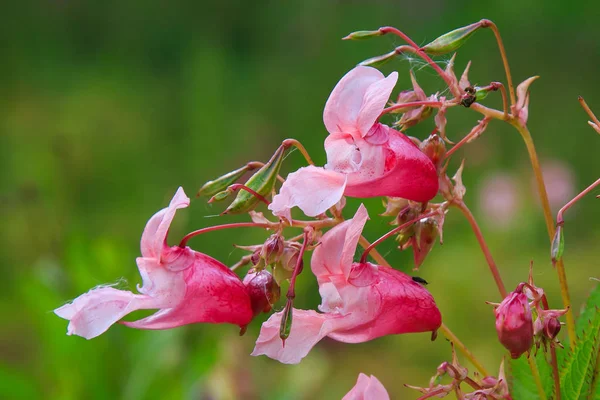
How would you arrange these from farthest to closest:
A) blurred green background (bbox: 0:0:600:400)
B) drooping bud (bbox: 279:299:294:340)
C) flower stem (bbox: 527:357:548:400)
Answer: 1. blurred green background (bbox: 0:0:600:400)
2. flower stem (bbox: 527:357:548:400)
3. drooping bud (bbox: 279:299:294:340)

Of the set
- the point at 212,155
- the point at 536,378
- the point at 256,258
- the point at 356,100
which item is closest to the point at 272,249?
the point at 256,258

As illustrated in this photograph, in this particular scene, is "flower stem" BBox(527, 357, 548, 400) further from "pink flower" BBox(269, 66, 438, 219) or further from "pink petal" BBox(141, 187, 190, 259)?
"pink petal" BBox(141, 187, 190, 259)

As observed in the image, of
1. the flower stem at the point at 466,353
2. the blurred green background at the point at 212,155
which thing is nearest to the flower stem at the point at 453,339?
the flower stem at the point at 466,353

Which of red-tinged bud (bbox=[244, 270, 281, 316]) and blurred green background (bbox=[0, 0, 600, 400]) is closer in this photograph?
red-tinged bud (bbox=[244, 270, 281, 316])

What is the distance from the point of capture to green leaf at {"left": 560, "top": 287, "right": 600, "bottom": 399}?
27.2 inches

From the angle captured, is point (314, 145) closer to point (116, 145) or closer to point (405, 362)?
point (405, 362)

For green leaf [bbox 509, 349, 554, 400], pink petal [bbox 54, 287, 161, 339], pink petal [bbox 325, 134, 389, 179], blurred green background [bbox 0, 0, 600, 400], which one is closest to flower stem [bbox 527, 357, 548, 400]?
green leaf [bbox 509, 349, 554, 400]

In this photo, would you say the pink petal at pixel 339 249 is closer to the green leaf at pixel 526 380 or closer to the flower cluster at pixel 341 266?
the flower cluster at pixel 341 266

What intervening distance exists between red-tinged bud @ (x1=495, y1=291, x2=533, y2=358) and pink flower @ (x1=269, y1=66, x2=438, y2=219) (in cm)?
12

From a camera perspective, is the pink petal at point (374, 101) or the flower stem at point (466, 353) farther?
the flower stem at point (466, 353)

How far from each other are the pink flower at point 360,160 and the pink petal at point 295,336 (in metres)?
0.09

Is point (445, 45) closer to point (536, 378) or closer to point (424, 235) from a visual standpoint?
point (424, 235)

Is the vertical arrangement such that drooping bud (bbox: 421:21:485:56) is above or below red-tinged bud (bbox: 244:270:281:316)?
above

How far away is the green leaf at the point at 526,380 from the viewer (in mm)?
737
